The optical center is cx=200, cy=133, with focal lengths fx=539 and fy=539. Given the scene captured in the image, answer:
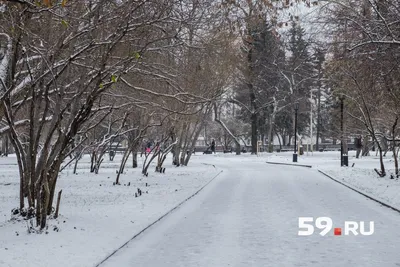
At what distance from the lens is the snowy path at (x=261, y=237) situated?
828cm

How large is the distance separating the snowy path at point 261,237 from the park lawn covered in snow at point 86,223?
426mm

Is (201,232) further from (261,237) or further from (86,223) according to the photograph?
(86,223)

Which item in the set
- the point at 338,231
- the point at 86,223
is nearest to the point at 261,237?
the point at 338,231

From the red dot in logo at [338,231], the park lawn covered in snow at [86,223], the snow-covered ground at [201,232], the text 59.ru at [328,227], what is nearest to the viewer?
the park lawn covered in snow at [86,223]

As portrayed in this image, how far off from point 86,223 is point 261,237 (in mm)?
3743

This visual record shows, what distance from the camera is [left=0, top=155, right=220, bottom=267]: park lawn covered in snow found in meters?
8.12

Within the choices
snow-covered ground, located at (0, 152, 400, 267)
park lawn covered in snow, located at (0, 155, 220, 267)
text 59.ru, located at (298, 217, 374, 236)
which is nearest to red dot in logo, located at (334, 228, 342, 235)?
text 59.ru, located at (298, 217, 374, 236)

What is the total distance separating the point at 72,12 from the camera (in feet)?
34.1

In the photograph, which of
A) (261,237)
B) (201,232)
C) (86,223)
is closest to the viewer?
(261,237)

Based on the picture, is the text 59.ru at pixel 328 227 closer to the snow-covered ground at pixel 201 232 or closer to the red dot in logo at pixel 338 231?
the red dot in logo at pixel 338 231

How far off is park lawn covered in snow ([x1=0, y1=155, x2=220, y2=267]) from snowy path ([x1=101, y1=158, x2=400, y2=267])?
0.43 m

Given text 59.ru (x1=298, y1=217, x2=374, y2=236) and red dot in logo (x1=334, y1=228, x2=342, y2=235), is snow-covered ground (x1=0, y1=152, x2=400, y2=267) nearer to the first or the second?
text 59.ru (x1=298, y1=217, x2=374, y2=236)

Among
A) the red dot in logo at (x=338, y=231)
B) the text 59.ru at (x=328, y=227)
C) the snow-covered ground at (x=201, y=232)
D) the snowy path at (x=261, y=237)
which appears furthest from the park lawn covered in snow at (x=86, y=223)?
the red dot in logo at (x=338, y=231)

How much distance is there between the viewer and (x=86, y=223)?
11383 millimetres
